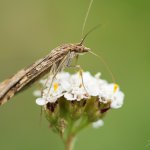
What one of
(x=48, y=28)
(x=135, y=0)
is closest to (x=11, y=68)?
(x=48, y=28)

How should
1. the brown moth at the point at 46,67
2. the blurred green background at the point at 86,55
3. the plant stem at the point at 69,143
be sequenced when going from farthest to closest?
the blurred green background at the point at 86,55, the brown moth at the point at 46,67, the plant stem at the point at 69,143

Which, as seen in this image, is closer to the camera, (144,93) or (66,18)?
(144,93)

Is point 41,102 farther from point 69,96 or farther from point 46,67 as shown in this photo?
point 46,67

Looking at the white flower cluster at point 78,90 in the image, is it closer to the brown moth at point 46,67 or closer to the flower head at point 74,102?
the flower head at point 74,102

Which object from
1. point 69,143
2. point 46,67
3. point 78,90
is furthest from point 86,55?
point 69,143

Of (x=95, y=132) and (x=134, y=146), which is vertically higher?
(x=95, y=132)

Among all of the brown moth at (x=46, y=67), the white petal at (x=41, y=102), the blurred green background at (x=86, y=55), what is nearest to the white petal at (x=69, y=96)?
the white petal at (x=41, y=102)

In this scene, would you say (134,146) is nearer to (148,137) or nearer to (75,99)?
(148,137)
